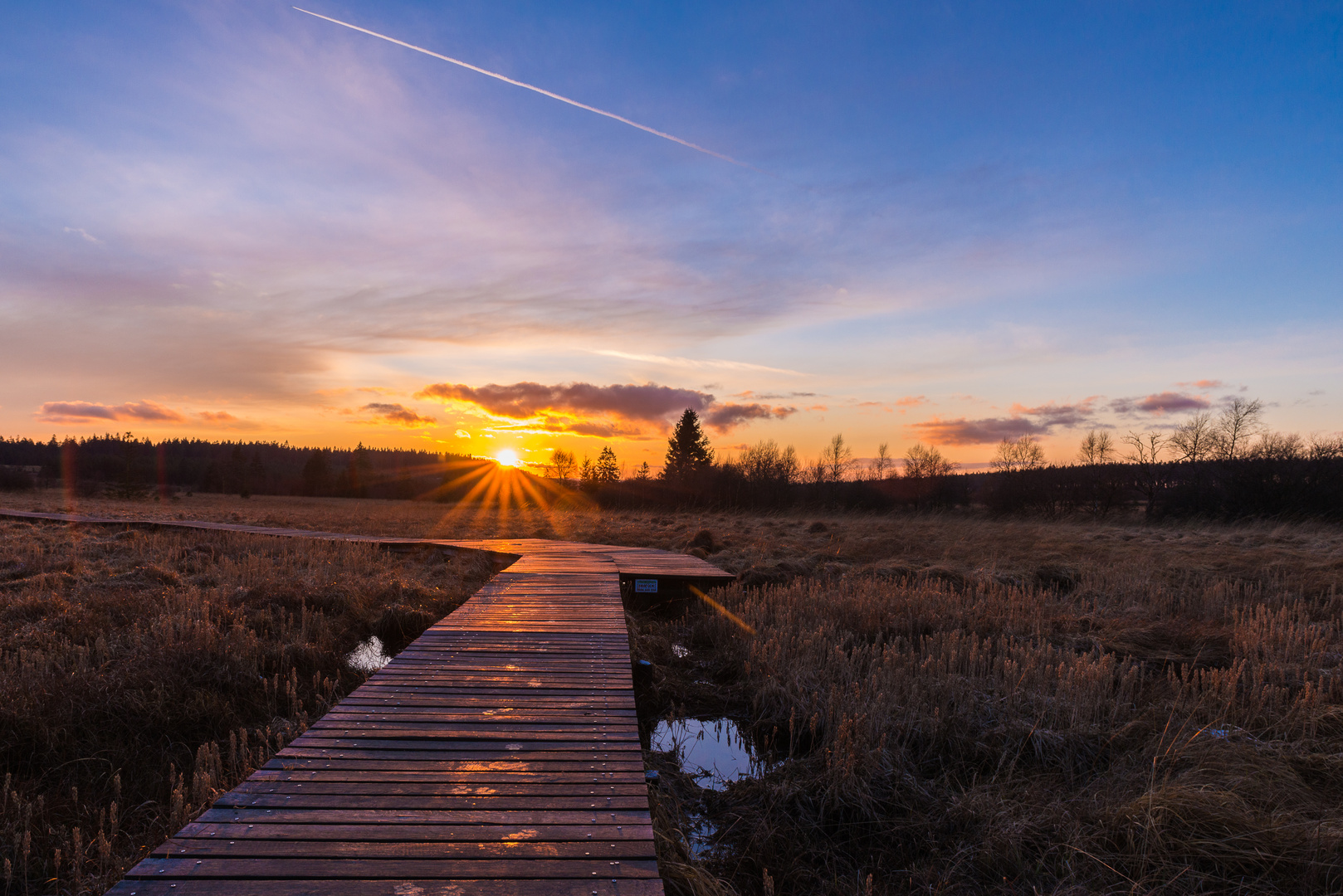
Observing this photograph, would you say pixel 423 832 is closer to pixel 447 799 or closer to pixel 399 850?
pixel 399 850

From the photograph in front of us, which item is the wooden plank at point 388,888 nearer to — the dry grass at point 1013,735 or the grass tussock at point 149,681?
the dry grass at point 1013,735

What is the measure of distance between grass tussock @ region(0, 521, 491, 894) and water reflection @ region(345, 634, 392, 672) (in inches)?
5.0

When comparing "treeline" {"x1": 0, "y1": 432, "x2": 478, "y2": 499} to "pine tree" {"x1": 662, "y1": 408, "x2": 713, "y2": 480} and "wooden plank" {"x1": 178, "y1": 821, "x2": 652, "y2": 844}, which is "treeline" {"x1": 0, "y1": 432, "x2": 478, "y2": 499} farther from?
"wooden plank" {"x1": 178, "y1": 821, "x2": 652, "y2": 844}

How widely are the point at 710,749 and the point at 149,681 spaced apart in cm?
546

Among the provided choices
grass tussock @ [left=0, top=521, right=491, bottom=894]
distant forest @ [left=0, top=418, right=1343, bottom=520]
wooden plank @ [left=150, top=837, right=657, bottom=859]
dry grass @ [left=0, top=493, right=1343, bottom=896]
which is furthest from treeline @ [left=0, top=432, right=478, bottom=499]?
wooden plank @ [left=150, top=837, right=657, bottom=859]

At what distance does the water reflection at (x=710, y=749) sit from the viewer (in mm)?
5531

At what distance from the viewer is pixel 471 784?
3373 millimetres

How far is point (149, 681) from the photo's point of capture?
627cm

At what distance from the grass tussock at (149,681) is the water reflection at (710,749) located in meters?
3.17

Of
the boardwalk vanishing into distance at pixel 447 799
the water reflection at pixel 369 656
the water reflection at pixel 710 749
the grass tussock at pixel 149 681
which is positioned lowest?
the water reflection at pixel 710 749

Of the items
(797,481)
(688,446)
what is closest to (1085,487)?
(797,481)

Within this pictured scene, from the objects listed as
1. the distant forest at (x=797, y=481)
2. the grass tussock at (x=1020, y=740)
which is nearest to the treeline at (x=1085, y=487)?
the distant forest at (x=797, y=481)

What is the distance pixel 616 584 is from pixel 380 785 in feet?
22.5

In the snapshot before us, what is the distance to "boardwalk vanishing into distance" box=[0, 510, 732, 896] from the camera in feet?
8.34
